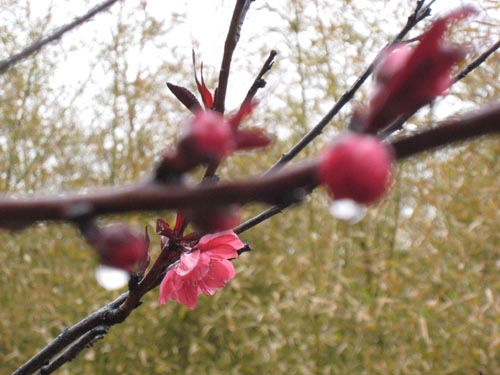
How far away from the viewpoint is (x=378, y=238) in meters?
2.04

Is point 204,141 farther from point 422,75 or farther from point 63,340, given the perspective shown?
point 63,340

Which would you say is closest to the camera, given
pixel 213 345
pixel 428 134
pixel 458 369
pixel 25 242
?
pixel 428 134

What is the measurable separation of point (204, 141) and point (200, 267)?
376 mm


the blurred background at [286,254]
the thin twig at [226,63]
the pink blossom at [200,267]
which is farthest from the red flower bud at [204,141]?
the blurred background at [286,254]

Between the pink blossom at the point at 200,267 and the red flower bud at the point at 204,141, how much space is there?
0.31 metres

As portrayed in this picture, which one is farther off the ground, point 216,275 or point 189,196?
point 189,196

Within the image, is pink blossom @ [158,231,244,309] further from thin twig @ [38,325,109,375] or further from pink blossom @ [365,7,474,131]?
pink blossom @ [365,7,474,131]

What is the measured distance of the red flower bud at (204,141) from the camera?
0.56 ft

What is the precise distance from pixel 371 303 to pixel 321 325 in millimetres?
165

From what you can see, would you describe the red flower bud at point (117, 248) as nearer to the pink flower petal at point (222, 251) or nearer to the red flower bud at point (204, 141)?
the red flower bud at point (204, 141)

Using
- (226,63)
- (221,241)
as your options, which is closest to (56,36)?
(226,63)

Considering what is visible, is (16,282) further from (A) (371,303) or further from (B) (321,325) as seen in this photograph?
(A) (371,303)

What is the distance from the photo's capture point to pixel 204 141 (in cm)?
17

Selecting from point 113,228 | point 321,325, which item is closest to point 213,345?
point 321,325
